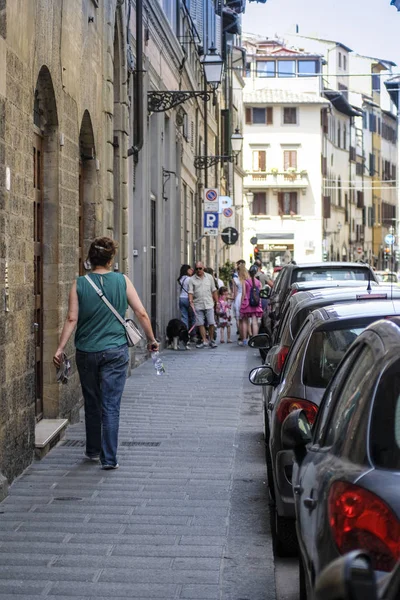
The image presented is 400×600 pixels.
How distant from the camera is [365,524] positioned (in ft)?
11.4

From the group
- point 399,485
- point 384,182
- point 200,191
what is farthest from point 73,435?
point 384,182

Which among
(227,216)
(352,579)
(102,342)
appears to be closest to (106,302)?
(102,342)

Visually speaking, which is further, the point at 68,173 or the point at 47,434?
the point at 68,173

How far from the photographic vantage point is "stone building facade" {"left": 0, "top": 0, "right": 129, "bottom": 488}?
8953 mm

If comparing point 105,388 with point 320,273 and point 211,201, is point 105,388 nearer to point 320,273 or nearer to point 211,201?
point 320,273

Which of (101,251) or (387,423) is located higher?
(101,251)

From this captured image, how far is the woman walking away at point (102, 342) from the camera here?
980 cm

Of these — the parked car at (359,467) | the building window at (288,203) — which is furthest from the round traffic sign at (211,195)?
the building window at (288,203)

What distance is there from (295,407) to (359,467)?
3.41 m

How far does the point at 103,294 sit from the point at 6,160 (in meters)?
1.54

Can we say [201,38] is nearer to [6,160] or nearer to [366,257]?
[6,160]

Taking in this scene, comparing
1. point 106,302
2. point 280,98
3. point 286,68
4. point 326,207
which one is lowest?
point 106,302

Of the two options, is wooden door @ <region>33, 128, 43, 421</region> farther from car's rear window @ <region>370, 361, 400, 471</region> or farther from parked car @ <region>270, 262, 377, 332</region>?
car's rear window @ <region>370, 361, 400, 471</region>

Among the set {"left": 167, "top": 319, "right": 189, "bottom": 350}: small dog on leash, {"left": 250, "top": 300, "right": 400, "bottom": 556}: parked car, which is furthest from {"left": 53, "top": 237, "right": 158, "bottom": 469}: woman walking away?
{"left": 167, "top": 319, "right": 189, "bottom": 350}: small dog on leash
